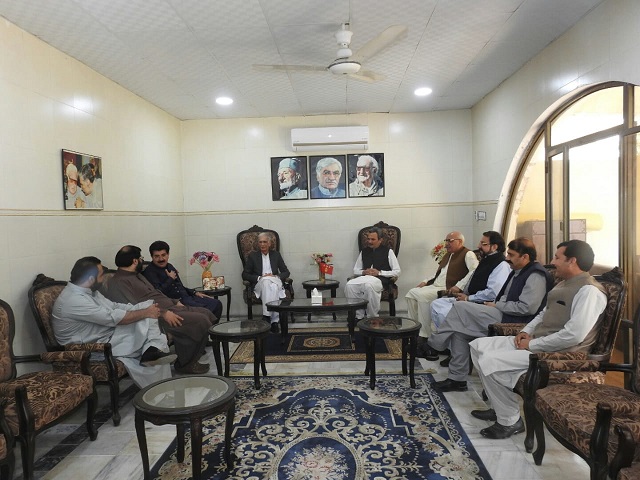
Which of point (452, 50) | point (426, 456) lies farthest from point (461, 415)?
point (452, 50)

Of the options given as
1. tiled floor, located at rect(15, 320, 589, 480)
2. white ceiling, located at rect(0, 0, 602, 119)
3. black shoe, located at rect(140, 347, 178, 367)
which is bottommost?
tiled floor, located at rect(15, 320, 589, 480)

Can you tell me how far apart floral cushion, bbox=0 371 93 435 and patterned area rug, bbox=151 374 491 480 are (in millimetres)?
648

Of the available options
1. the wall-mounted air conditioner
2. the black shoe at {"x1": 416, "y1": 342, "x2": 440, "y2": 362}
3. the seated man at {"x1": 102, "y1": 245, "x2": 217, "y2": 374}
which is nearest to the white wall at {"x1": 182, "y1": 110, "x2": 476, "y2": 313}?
the wall-mounted air conditioner

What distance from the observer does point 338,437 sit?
299cm

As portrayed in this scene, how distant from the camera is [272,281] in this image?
19.6 feet

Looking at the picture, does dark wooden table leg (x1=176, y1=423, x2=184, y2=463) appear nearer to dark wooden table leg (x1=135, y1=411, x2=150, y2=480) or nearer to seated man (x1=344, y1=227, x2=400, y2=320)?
dark wooden table leg (x1=135, y1=411, x2=150, y2=480)

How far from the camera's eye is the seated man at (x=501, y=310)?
3453mm

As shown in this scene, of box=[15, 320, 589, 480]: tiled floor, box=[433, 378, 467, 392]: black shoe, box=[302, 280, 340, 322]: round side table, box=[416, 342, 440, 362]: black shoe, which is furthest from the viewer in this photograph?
box=[302, 280, 340, 322]: round side table

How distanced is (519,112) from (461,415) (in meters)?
3.35

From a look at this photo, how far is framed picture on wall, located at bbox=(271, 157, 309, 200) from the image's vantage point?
22.6 ft

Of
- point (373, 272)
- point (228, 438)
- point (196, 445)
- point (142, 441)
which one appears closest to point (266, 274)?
point (373, 272)

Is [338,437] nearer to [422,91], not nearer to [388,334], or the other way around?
[388,334]

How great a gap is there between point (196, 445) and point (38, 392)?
1.05m

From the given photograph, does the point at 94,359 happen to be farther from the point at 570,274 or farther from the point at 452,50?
the point at 452,50
